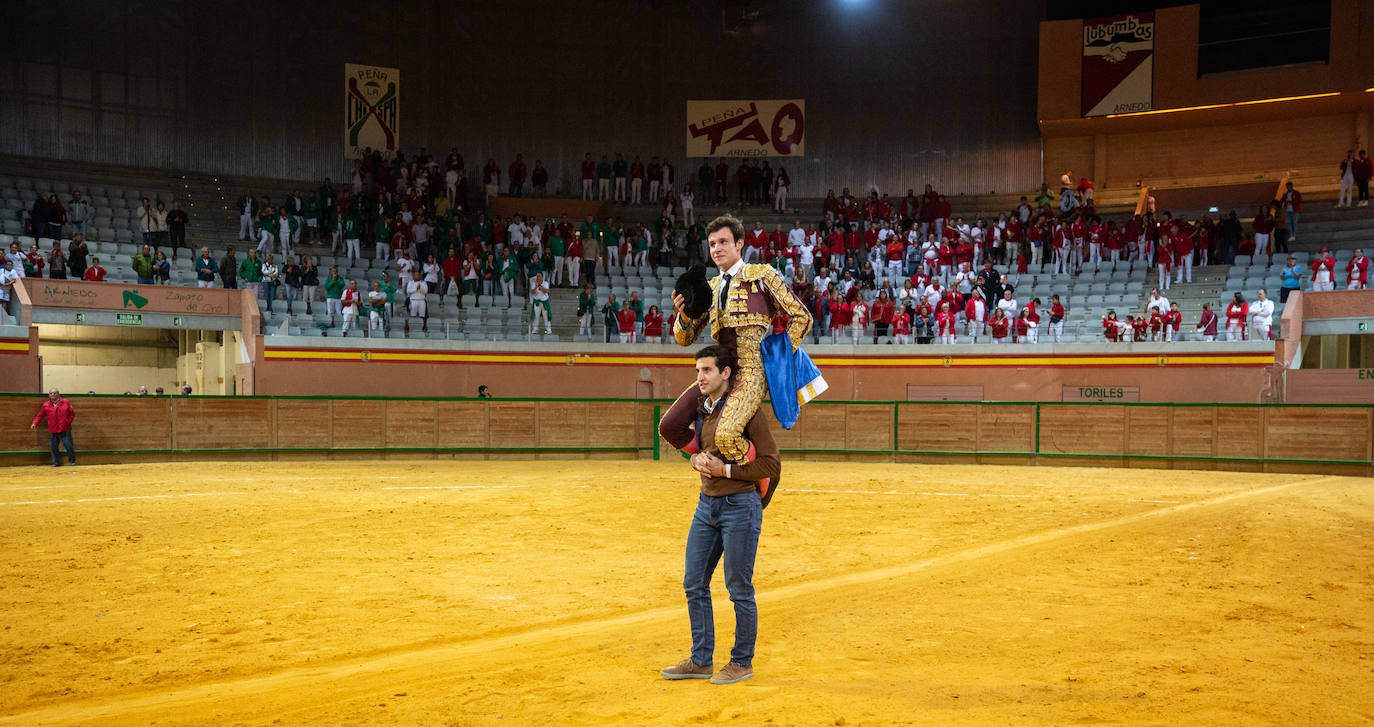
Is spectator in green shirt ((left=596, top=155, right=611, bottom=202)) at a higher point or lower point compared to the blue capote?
higher

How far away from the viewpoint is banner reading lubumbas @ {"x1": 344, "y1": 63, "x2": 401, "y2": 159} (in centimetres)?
3666

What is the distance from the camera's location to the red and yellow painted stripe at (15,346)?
75.9 feet

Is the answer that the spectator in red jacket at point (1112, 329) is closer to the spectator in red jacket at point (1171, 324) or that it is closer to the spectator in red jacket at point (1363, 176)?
the spectator in red jacket at point (1171, 324)

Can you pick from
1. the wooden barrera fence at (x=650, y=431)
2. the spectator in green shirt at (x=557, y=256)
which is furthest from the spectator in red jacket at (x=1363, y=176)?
the spectator in green shirt at (x=557, y=256)

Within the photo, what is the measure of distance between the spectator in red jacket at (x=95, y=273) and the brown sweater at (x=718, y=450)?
24.9 m

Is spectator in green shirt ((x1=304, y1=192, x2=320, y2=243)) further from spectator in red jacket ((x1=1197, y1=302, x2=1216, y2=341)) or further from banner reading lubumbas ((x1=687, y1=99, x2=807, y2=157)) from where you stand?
spectator in red jacket ((x1=1197, y1=302, x2=1216, y2=341))

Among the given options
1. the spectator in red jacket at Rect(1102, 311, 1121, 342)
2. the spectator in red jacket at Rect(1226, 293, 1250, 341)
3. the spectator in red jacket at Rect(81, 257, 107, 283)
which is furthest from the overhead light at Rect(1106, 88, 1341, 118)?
the spectator in red jacket at Rect(81, 257, 107, 283)

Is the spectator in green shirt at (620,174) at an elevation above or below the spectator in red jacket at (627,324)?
above

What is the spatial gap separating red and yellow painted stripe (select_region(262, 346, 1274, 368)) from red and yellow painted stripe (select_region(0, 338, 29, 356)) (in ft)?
17.6

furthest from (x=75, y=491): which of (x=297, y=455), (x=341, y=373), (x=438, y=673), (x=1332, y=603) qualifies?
(x=1332, y=603)

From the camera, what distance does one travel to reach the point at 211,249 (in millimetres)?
29906

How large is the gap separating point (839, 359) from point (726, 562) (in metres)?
23.6

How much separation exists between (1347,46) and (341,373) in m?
32.5

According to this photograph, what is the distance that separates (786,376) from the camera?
226 inches
